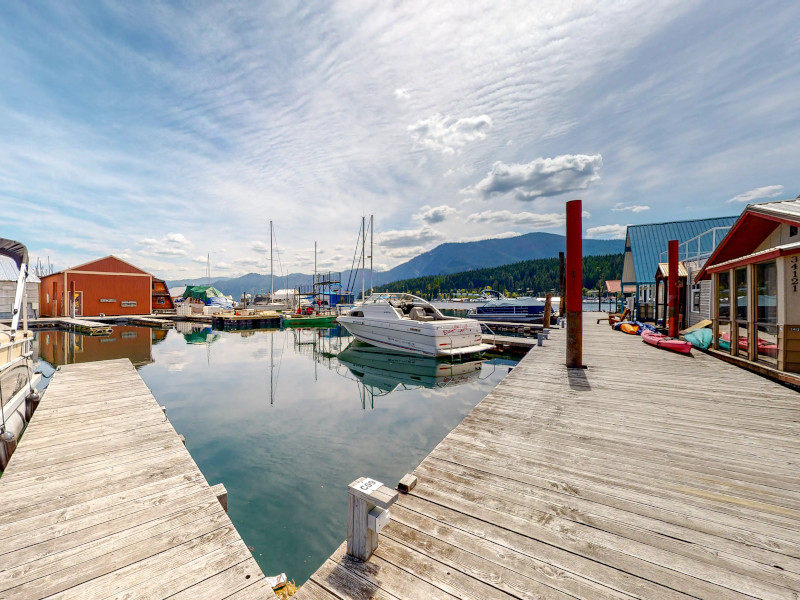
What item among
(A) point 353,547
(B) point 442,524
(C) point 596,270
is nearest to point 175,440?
(A) point 353,547

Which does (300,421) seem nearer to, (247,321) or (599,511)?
(599,511)

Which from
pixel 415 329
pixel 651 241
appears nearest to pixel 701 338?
pixel 415 329

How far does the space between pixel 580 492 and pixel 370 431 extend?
4836mm

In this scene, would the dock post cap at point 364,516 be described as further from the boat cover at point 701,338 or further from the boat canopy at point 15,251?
the boat cover at point 701,338

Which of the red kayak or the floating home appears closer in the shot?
the floating home

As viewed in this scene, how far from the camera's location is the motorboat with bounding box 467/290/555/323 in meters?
26.2

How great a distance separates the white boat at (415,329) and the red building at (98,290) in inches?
1244

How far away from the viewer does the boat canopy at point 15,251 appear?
740 cm

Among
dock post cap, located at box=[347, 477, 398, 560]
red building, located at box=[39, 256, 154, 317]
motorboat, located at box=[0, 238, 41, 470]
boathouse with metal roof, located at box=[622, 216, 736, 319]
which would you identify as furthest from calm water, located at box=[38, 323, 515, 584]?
red building, located at box=[39, 256, 154, 317]

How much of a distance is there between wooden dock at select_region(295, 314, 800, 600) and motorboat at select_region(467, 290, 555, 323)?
71.4 feet

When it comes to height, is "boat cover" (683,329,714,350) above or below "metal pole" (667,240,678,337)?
below

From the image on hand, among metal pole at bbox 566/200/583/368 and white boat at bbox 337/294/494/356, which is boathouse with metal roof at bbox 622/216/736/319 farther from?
metal pole at bbox 566/200/583/368

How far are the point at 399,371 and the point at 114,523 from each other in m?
10.4

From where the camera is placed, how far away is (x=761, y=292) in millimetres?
6668
